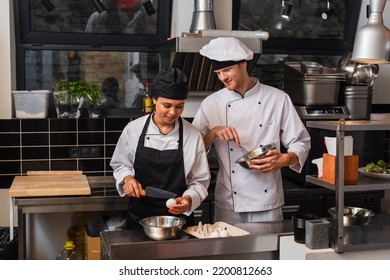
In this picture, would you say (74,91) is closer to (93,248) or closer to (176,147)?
(93,248)

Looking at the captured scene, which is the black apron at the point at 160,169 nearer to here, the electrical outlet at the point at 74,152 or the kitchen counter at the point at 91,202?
the kitchen counter at the point at 91,202

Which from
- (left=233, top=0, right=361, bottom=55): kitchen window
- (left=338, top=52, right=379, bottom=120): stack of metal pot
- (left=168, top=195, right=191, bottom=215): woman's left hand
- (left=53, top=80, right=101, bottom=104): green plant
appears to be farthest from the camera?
(left=233, top=0, right=361, bottom=55): kitchen window

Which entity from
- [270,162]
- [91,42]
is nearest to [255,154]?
[270,162]

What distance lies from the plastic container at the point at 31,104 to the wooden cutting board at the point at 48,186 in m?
0.44

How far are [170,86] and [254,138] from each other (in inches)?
25.1

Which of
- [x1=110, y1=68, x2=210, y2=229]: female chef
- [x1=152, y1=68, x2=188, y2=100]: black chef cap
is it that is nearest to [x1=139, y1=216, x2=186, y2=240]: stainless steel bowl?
[x1=110, y1=68, x2=210, y2=229]: female chef

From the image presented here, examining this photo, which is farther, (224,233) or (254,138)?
(254,138)

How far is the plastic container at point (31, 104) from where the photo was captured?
4.00 m

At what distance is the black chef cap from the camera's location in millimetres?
2580

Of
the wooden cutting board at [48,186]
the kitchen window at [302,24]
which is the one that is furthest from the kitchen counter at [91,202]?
the kitchen window at [302,24]

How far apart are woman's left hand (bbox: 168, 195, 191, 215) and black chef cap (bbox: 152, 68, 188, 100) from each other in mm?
421

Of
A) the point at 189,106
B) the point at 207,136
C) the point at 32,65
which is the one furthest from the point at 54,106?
the point at 207,136

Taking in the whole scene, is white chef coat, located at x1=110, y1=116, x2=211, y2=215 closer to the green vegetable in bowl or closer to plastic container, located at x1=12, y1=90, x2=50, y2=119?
the green vegetable in bowl

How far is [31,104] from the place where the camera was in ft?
13.2
